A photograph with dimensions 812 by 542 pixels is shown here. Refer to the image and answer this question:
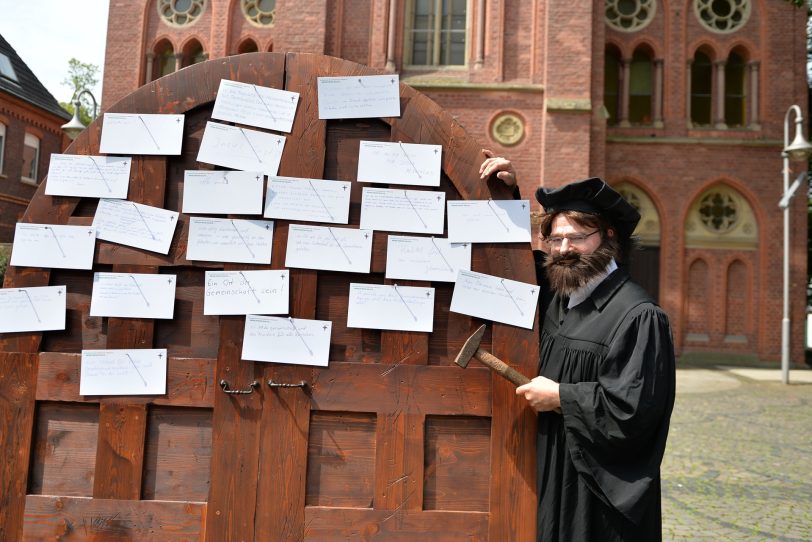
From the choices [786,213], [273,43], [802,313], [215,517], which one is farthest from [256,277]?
[802,313]

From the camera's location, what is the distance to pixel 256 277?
7.73 feet

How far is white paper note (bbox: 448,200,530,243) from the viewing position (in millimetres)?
2340

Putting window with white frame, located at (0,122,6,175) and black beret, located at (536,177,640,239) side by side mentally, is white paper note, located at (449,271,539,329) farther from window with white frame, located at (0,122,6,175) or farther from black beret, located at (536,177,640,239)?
window with white frame, located at (0,122,6,175)

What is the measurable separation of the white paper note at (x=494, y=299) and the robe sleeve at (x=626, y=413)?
32 centimetres

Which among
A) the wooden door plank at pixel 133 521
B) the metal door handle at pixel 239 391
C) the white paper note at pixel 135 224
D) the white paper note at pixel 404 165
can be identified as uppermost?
the white paper note at pixel 404 165

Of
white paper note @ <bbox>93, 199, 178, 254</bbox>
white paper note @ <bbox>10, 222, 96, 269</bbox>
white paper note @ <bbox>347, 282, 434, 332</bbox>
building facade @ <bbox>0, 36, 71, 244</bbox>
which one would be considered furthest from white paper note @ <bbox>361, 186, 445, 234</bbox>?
building facade @ <bbox>0, 36, 71, 244</bbox>

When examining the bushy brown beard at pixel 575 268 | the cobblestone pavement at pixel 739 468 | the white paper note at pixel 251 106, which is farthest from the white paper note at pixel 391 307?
the cobblestone pavement at pixel 739 468

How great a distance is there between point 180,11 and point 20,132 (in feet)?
38.9

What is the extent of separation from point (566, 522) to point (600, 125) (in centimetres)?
1528

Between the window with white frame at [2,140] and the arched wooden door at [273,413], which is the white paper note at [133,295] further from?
the window with white frame at [2,140]

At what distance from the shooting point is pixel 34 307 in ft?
7.75

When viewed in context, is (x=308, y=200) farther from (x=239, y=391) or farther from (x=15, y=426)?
(x=15, y=426)

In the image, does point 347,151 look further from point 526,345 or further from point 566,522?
point 566,522

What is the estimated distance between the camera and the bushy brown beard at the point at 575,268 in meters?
2.32
